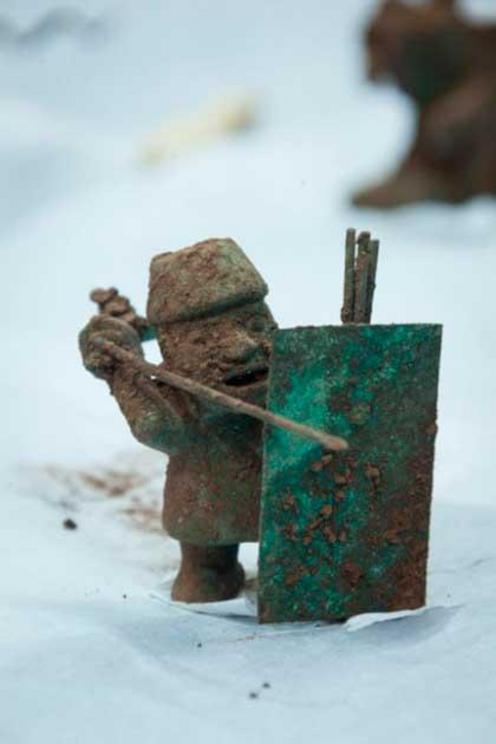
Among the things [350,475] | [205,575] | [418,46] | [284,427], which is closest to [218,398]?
[284,427]

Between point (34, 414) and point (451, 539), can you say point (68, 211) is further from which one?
point (451, 539)

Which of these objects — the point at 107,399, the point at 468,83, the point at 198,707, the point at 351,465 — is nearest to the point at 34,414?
the point at 107,399

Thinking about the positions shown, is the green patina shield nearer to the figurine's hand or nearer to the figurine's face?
the figurine's face

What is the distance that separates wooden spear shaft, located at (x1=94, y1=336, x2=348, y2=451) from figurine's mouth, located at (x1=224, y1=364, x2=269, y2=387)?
0.19 ft

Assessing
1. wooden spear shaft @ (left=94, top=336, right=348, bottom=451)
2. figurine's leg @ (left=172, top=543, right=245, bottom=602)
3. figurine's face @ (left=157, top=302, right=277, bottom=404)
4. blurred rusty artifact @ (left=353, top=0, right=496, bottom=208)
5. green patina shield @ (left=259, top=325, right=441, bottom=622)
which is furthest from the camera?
blurred rusty artifact @ (left=353, top=0, right=496, bottom=208)

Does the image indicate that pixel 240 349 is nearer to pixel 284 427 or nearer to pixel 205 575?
pixel 284 427

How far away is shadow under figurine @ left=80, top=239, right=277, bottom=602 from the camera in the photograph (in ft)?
6.11

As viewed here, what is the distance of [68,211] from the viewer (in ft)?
18.3

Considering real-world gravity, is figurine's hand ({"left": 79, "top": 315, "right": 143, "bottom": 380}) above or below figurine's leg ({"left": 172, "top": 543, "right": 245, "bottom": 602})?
above

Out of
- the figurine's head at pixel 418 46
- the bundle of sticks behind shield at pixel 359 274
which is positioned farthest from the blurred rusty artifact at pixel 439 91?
the bundle of sticks behind shield at pixel 359 274

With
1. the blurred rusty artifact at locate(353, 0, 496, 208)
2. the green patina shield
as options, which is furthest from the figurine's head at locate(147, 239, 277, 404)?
the blurred rusty artifact at locate(353, 0, 496, 208)

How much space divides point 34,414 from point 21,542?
31.2 inches

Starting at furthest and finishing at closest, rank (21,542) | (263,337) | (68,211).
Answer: (68,211) → (21,542) → (263,337)

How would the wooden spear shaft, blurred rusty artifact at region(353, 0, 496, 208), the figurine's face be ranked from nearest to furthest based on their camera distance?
1. the wooden spear shaft
2. the figurine's face
3. blurred rusty artifact at region(353, 0, 496, 208)
